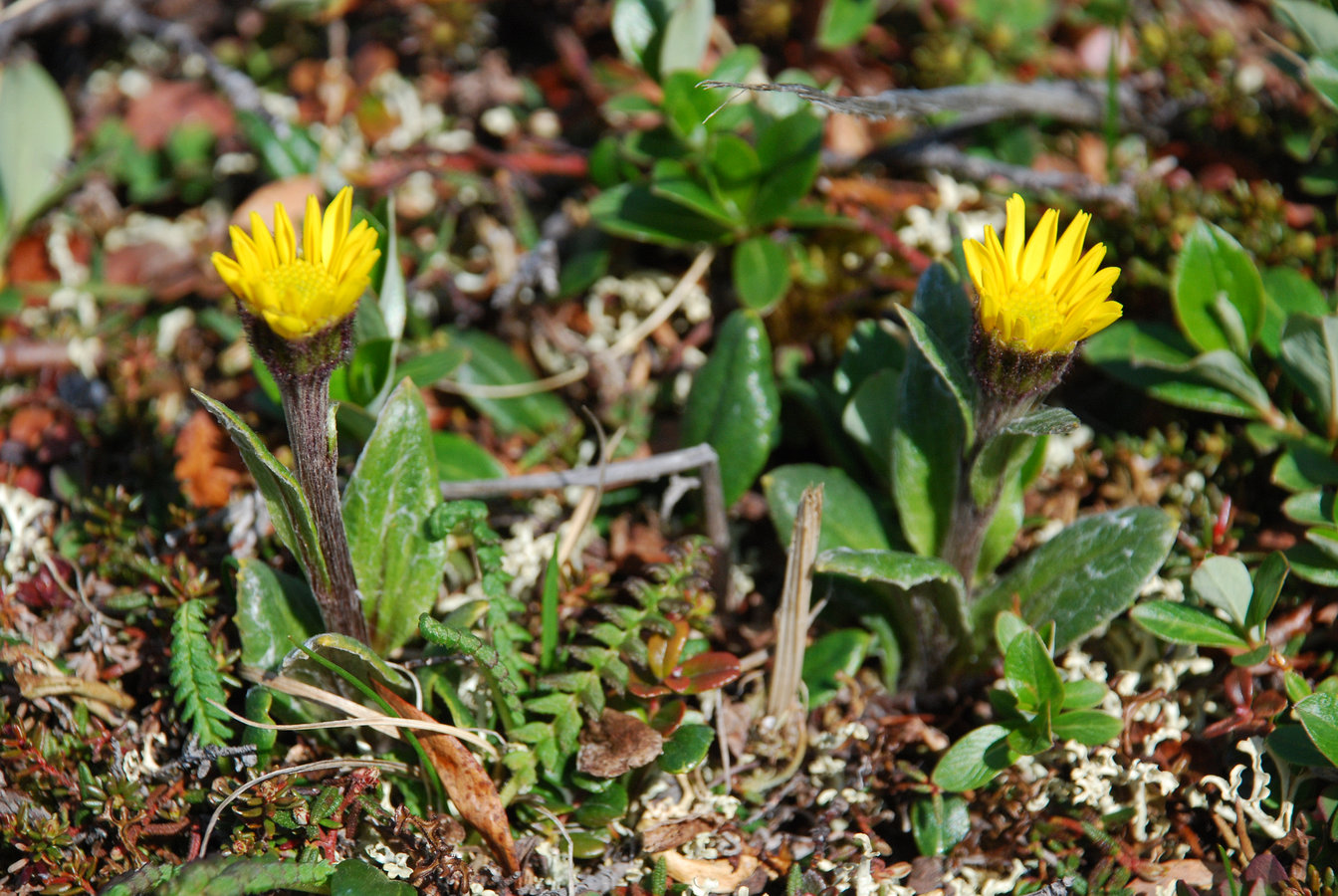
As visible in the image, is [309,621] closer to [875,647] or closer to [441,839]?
[441,839]

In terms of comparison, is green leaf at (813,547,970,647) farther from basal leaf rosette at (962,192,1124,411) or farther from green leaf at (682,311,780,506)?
green leaf at (682,311,780,506)

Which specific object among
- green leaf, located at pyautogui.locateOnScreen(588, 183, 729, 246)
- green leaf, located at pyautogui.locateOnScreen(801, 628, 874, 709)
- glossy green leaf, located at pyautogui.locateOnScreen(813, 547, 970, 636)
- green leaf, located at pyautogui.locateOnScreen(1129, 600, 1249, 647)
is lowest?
green leaf, located at pyautogui.locateOnScreen(801, 628, 874, 709)

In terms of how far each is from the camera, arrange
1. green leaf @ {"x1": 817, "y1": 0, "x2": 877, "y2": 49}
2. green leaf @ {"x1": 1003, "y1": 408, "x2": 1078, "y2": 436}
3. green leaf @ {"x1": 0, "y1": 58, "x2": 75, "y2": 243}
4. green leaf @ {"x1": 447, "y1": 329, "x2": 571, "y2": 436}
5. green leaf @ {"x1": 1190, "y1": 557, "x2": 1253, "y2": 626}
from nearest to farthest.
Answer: green leaf @ {"x1": 1003, "y1": 408, "x2": 1078, "y2": 436} < green leaf @ {"x1": 1190, "y1": 557, "x2": 1253, "y2": 626} < green leaf @ {"x1": 447, "y1": 329, "x2": 571, "y2": 436} < green leaf @ {"x1": 0, "y1": 58, "x2": 75, "y2": 243} < green leaf @ {"x1": 817, "y1": 0, "x2": 877, "y2": 49}

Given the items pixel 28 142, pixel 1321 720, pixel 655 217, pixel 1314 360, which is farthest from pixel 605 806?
pixel 28 142

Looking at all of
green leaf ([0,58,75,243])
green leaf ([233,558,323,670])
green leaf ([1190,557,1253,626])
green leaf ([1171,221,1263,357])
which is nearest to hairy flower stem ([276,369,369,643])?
green leaf ([233,558,323,670])

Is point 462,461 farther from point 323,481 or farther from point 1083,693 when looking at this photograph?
point 1083,693

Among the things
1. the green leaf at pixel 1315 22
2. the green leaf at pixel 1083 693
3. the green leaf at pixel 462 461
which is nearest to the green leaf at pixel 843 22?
the green leaf at pixel 1315 22

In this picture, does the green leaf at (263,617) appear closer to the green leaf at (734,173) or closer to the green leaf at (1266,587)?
the green leaf at (734,173)
